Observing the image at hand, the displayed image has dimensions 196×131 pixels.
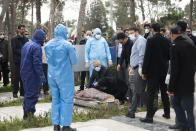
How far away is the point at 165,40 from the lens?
6.77m

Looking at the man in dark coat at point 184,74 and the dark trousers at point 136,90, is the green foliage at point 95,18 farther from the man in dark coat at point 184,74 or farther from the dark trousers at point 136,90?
the man in dark coat at point 184,74

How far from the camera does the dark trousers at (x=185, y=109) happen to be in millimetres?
5480

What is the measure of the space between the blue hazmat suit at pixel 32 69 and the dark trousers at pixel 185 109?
2.79m

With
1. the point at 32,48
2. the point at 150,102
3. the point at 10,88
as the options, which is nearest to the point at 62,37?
the point at 32,48

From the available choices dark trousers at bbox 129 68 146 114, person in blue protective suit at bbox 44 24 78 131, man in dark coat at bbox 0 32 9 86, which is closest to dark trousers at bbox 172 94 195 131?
dark trousers at bbox 129 68 146 114

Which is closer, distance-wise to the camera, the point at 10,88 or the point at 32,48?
the point at 32,48

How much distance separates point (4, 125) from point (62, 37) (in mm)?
2014

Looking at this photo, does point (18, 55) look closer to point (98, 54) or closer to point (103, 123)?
point (98, 54)

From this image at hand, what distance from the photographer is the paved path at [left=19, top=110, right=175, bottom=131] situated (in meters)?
6.23

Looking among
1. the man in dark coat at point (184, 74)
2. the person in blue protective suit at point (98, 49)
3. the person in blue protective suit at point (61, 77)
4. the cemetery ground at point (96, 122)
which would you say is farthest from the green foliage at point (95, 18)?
the man in dark coat at point (184, 74)

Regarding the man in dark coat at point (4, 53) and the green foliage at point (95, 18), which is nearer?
the man in dark coat at point (4, 53)

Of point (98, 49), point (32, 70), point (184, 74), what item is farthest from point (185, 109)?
point (98, 49)

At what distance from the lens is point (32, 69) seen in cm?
689

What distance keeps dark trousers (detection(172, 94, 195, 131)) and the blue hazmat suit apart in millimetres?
2791
